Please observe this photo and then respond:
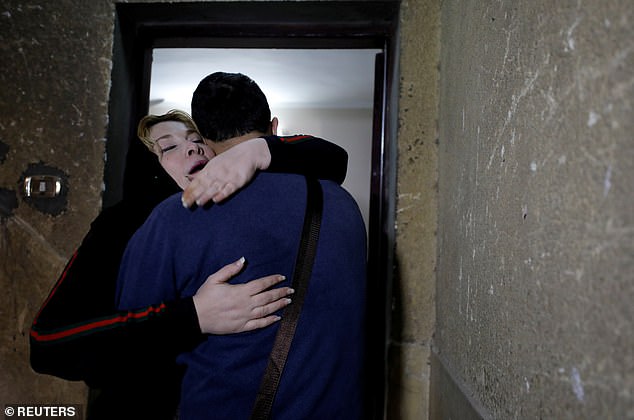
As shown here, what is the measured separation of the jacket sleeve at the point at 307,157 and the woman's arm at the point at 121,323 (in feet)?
0.84

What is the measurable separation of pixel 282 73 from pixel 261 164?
12.7 feet

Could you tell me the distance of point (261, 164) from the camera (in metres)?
1.05

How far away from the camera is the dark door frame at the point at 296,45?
186cm

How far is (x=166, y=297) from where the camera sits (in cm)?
101

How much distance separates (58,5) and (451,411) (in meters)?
1.93

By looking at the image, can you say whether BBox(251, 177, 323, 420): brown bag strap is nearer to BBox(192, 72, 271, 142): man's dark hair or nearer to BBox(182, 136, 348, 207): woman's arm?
BBox(182, 136, 348, 207): woman's arm

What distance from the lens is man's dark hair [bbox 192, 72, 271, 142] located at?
3.86ft

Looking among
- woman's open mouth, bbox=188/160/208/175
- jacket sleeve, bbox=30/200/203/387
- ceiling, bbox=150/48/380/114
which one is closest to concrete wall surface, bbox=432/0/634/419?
jacket sleeve, bbox=30/200/203/387

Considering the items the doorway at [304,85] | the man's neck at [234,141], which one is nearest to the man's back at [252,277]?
the man's neck at [234,141]

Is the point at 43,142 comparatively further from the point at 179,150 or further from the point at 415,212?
the point at 415,212

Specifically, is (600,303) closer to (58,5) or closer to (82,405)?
(82,405)

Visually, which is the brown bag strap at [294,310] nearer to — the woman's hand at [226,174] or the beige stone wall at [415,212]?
the woman's hand at [226,174]

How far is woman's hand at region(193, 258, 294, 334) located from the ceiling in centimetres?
310

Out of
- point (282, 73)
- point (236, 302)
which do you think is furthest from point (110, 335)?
point (282, 73)
